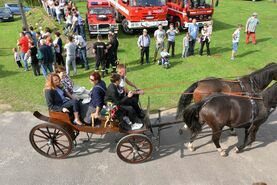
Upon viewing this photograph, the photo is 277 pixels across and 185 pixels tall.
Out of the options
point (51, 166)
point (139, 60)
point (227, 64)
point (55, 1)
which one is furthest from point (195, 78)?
point (55, 1)

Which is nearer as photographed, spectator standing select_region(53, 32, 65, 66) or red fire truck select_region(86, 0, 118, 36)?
spectator standing select_region(53, 32, 65, 66)

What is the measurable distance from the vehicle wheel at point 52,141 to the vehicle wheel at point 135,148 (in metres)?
1.22

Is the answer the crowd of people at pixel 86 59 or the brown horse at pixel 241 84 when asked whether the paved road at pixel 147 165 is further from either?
the brown horse at pixel 241 84

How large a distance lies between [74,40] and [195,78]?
5.46m

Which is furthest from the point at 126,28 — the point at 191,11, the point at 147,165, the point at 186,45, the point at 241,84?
the point at 147,165

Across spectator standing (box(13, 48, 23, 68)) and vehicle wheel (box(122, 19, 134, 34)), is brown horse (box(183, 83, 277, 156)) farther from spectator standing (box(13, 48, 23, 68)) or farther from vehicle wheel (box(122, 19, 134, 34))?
vehicle wheel (box(122, 19, 134, 34))

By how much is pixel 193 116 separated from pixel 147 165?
1.60 metres

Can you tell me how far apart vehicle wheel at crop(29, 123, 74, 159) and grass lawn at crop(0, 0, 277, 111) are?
2402 millimetres

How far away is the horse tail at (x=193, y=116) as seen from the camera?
639 cm

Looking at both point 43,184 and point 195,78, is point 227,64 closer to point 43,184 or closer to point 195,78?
point 195,78

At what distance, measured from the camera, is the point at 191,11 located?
17172 mm

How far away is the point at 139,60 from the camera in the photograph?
13727 millimetres

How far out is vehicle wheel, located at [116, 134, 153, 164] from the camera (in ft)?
20.5

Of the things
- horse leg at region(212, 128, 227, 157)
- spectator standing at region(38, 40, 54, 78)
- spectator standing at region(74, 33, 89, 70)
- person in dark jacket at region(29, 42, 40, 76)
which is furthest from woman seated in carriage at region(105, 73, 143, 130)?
person in dark jacket at region(29, 42, 40, 76)
